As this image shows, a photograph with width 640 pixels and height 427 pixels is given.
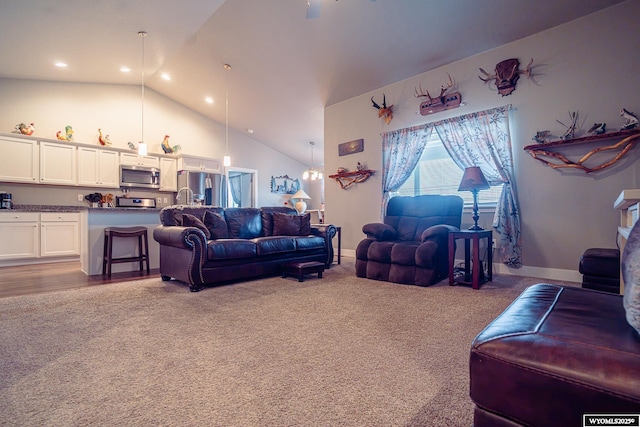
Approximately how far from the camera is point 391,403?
4.08ft

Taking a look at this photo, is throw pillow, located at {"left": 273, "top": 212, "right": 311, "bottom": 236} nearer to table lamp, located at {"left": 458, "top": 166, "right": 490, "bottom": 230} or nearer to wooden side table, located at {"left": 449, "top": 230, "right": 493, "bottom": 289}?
wooden side table, located at {"left": 449, "top": 230, "right": 493, "bottom": 289}

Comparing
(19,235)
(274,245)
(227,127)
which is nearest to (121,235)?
(274,245)

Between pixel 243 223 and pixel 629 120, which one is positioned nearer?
pixel 629 120

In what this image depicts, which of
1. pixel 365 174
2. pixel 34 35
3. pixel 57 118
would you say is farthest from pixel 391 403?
pixel 57 118

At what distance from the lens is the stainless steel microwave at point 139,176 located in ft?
21.1

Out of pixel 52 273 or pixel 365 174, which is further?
pixel 365 174

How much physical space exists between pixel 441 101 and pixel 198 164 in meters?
5.55

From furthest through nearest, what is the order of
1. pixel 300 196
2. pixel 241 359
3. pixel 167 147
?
1. pixel 300 196
2. pixel 167 147
3. pixel 241 359

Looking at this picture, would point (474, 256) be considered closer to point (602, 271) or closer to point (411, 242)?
point (411, 242)

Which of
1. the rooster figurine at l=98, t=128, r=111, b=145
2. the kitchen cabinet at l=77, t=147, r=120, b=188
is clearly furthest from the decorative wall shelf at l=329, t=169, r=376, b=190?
the rooster figurine at l=98, t=128, r=111, b=145

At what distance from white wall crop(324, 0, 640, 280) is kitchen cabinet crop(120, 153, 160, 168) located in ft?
19.9

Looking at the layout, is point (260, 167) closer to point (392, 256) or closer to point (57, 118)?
point (57, 118)

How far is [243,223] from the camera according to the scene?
429cm

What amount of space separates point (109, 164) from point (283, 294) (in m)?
5.43
